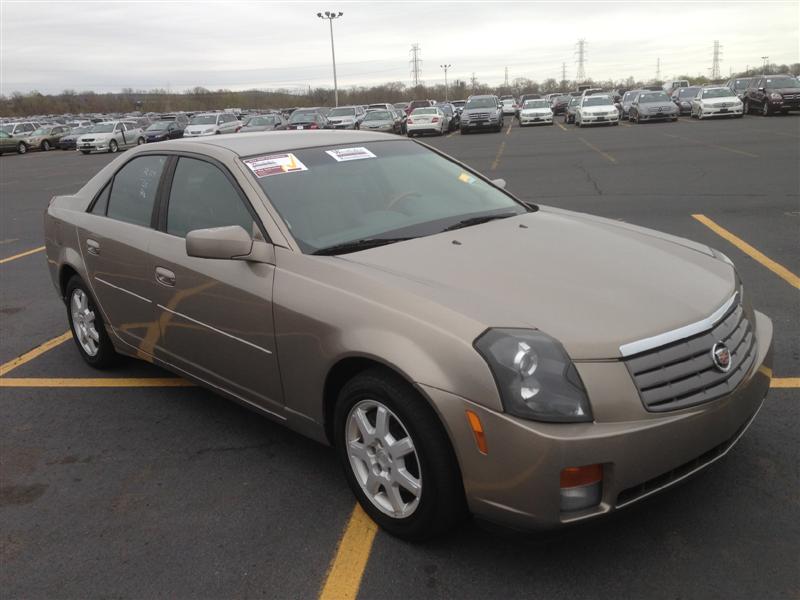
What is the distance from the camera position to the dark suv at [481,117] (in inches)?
1271

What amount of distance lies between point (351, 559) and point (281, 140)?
7.73 ft

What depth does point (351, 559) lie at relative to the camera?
2719 millimetres

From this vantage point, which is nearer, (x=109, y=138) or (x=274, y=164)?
(x=274, y=164)

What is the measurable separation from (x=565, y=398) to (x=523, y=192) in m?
10.8

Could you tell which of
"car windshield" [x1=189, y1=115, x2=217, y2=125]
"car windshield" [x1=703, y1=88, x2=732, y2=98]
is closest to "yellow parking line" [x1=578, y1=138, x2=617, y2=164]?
"car windshield" [x1=703, y1=88, x2=732, y2=98]

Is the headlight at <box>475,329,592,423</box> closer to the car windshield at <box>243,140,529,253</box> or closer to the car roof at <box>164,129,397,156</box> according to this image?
the car windshield at <box>243,140,529,253</box>

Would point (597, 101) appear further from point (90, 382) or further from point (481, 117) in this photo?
point (90, 382)

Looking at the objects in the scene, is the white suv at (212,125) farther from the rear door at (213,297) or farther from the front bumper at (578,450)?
the front bumper at (578,450)

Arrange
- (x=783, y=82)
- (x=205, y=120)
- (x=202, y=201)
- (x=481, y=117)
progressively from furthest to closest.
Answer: (x=205, y=120) → (x=481, y=117) → (x=783, y=82) → (x=202, y=201)

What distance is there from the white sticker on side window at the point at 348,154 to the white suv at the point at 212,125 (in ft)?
103

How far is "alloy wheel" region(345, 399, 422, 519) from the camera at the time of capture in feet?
8.79

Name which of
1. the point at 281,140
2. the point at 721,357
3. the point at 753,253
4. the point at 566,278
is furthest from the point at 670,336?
the point at 753,253

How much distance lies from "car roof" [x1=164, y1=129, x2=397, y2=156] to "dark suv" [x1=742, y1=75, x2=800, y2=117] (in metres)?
31.7

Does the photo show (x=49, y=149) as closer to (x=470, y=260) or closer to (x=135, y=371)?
(x=135, y=371)
